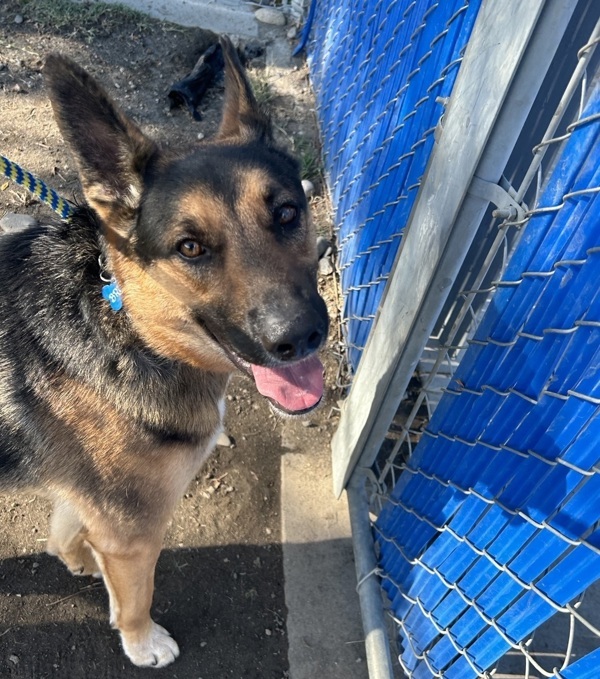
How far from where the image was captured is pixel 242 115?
2.30 meters

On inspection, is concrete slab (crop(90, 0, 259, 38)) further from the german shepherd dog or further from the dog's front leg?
the dog's front leg

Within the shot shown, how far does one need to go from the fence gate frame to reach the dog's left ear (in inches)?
29.8

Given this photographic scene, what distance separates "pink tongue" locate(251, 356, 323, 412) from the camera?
2.04 metres

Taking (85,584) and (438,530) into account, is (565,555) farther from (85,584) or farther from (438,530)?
(85,584)

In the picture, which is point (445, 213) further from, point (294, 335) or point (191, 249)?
point (191, 249)

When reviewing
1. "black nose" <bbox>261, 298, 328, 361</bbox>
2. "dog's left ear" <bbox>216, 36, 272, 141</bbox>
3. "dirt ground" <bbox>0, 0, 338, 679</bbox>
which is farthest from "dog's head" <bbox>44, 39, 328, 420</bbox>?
"dirt ground" <bbox>0, 0, 338, 679</bbox>

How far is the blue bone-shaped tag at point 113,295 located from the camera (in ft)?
6.55

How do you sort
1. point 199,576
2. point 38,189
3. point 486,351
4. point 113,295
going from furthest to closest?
point 199,576
point 38,189
point 113,295
point 486,351

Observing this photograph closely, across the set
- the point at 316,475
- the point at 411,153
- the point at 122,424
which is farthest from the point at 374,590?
the point at 411,153

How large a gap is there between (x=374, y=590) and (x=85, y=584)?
148cm

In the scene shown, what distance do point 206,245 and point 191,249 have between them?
0.19 feet

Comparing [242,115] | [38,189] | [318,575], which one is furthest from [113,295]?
[318,575]

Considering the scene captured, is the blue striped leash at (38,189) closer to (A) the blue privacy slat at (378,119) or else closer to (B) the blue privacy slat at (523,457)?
(A) the blue privacy slat at (378,119)

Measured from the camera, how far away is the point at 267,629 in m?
2.69
